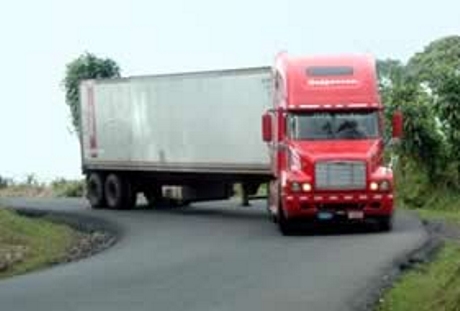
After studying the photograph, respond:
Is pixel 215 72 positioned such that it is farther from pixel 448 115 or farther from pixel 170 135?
pixel 448 115

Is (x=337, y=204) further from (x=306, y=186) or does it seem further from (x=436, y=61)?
(x=436, y=61)

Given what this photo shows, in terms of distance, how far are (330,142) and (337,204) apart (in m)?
1.27

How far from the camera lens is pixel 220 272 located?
19391 millimetres

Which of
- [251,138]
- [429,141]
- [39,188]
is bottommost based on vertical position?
[39,188]

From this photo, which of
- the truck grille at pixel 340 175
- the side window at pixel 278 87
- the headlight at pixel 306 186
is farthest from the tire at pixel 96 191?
the truck grille at pixel 340 175

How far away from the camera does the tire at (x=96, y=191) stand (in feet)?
126

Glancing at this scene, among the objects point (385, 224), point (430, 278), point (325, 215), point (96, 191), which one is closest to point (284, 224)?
point (325, 215)

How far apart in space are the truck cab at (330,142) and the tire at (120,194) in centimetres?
1089

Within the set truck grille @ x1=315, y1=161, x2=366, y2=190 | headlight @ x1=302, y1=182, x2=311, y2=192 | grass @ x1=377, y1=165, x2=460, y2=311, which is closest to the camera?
grass @ x1=377, y1=165, x2=460, y2=311

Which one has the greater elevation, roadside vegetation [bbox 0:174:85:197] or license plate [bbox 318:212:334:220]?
license plate [bbox 318:212:334:220]

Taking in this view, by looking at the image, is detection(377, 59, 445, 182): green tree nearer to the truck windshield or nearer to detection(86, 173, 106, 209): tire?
detection(86, 173, 106, 209): tire

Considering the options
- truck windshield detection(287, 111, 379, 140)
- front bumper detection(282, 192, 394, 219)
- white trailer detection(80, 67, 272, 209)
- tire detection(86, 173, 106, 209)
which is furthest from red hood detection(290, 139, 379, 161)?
tire detection(86, 173, 106, 209)

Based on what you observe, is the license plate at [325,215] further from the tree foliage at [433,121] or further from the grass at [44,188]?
the grass at [44,188]

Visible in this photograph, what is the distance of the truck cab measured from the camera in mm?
25812
